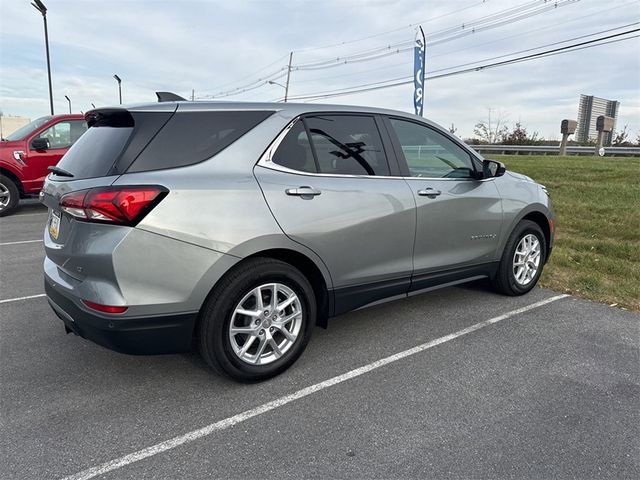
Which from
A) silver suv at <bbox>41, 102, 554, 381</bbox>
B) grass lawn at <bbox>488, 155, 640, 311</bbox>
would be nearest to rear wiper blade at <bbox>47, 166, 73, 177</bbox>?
silver suv at <bbox>41, 102, 554, 381</bbox>

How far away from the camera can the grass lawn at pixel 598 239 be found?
500 centimetres

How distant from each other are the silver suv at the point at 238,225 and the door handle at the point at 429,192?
12 millimetres

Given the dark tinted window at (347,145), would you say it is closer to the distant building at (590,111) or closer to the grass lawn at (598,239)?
the grass lawn at (598,239)

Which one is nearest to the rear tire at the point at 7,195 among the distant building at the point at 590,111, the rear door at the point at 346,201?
the rear door at the point at 346,201

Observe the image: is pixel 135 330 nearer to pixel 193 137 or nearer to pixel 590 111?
pixel 193 137

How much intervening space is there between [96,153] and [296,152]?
3.98ft

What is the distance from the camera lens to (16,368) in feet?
10.4

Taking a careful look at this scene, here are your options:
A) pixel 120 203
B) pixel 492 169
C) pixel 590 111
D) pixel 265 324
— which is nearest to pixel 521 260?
pixel 492 169

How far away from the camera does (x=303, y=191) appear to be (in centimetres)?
299

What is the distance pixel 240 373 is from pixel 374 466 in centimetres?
101

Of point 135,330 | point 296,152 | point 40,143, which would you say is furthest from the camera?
point 40,143

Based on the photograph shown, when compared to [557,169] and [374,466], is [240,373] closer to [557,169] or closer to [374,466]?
[374,466]

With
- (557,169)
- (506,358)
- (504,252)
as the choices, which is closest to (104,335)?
(506,358)

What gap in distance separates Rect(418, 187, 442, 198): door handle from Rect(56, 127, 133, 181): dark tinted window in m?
2.11
